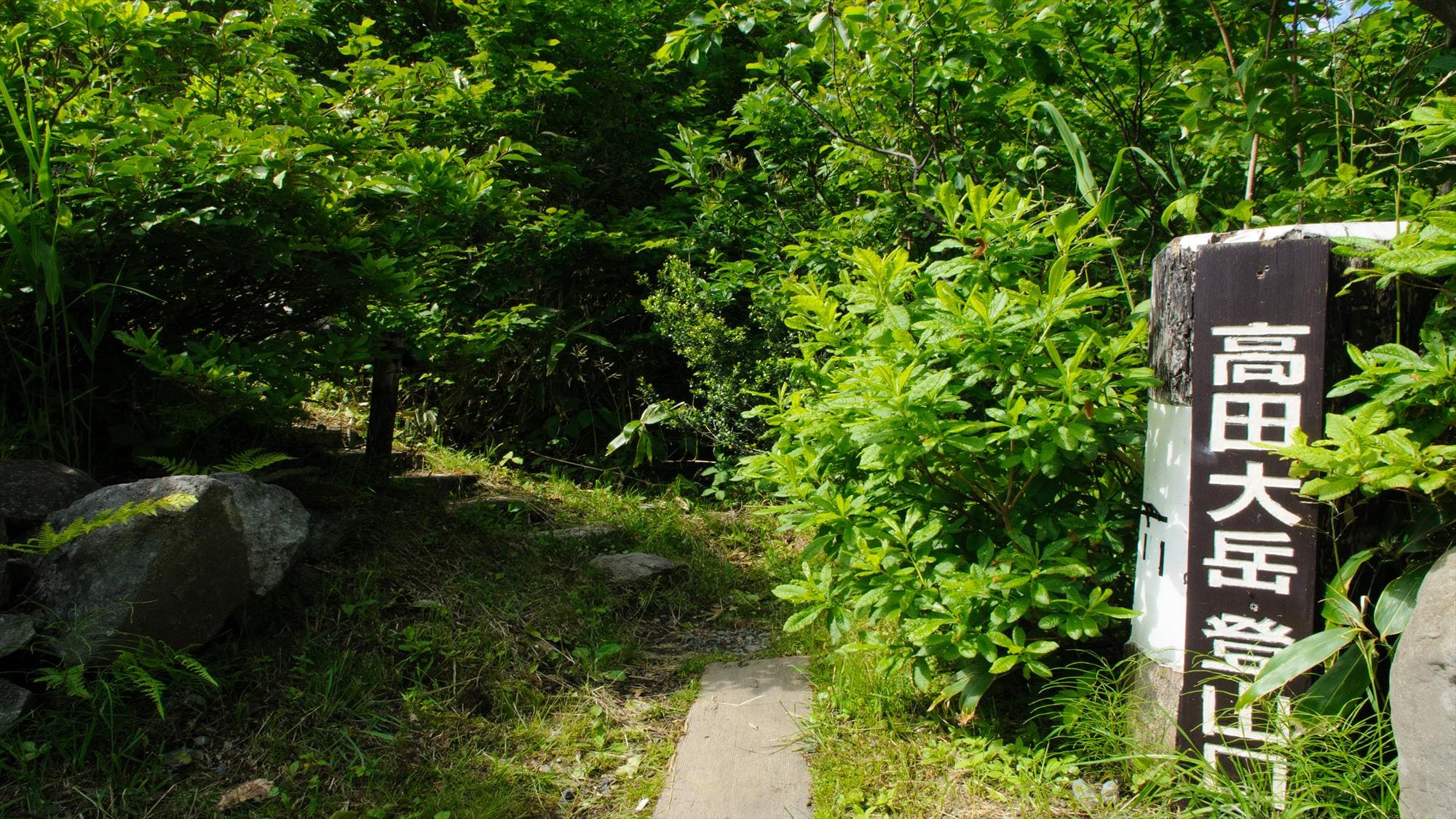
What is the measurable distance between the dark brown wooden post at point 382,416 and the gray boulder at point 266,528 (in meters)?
1.00

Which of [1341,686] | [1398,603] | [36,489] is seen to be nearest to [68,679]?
[36,489]

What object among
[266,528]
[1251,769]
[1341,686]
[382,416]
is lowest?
[1251,769]

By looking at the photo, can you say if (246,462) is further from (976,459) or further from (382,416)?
(976,459)

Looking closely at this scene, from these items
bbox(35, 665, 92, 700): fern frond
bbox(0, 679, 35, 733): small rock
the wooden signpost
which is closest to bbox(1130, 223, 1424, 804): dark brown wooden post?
the wooden signpost

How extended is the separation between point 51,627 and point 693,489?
3.36 meters

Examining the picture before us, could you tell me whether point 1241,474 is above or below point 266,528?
above

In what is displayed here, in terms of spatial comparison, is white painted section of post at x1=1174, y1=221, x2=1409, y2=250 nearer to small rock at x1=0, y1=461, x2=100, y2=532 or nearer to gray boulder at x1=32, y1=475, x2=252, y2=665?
gray boulder at x1=32, y1=475, x2=252, y2=665

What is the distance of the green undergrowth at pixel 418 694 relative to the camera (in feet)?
7.80

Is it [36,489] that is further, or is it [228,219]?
[228,219]

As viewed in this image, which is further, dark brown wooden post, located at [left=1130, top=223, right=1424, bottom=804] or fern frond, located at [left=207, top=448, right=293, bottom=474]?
fern frond, located at [left=207, top=448, right=293, bottom=474]

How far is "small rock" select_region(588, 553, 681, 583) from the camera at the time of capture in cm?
397

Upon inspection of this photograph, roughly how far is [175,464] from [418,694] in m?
1.17

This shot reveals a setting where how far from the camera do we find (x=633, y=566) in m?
4.05

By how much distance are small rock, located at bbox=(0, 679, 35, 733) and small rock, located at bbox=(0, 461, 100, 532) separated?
1.65 ft
